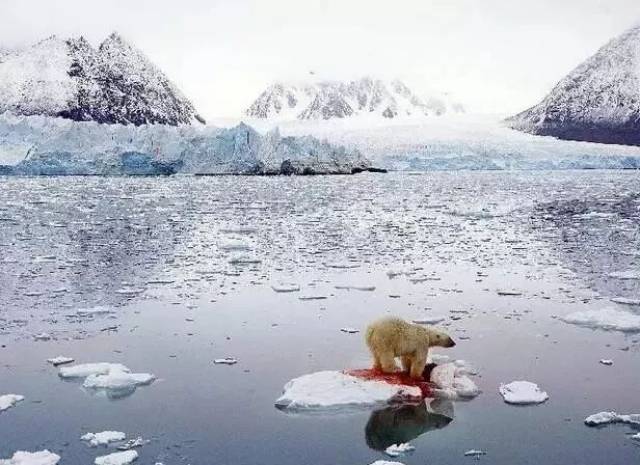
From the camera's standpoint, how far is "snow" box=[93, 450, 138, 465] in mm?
4625

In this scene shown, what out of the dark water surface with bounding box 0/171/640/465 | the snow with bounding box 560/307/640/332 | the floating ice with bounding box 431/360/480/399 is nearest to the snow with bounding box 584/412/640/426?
the dark water surface with bounding box 0/171/640/465

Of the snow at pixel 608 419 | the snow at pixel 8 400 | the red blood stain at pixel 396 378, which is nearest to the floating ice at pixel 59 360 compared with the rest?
the snow at pixel 8 400

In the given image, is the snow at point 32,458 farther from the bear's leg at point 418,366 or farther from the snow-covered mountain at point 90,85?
the snow-covered mountain at point 90,85

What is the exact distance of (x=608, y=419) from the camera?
532 centimetres

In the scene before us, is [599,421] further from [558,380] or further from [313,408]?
[313,408]

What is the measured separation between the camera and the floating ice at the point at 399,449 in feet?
16.0

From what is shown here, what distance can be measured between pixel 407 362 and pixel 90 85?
9807 cm

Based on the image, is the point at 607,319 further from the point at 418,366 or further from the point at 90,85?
the point at 90,85

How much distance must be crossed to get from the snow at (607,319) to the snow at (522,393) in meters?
2.45

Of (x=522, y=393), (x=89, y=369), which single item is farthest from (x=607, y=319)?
(x=89, y=369)

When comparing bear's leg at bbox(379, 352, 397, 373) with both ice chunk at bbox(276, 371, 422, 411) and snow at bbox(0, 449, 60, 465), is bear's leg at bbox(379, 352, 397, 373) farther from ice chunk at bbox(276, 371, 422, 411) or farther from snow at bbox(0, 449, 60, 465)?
snow at bbox(0, 449, 60, 465)

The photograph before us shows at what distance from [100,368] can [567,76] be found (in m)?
159

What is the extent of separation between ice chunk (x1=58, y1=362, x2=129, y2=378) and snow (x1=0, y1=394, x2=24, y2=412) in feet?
2.09

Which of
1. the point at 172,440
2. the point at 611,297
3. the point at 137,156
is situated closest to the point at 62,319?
the point at 172,440
